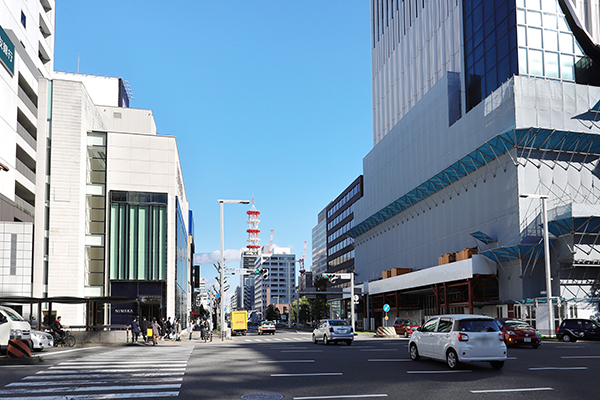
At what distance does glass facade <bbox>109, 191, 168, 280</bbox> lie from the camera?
174 feet

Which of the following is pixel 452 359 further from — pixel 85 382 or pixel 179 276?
pixel 179 276

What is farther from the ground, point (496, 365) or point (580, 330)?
point (496, 365)

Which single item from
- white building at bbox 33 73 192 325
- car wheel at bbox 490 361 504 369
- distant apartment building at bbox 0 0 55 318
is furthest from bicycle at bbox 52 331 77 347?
car wheel at bbox 490 361 504 369

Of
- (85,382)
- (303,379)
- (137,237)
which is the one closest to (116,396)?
(85,382)

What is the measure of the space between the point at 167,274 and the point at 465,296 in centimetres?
2986

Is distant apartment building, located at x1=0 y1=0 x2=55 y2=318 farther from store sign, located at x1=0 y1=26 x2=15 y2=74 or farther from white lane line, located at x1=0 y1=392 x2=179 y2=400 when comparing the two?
white lane line, located at x1=0 y1=392 x2=179 y2=400

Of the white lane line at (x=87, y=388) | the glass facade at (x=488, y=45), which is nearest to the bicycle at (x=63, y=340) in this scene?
the white lane line at (x=87, y=388)

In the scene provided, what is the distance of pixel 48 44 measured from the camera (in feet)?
190


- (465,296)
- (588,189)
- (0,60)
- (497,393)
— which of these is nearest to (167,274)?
(0,60)

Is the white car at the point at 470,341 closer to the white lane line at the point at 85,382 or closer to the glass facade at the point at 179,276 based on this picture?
the white lane line at the point at 85,382

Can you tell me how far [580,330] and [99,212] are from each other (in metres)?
41.9

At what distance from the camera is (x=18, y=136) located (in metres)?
45.2

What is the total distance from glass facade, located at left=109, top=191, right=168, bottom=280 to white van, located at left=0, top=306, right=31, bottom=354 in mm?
30339

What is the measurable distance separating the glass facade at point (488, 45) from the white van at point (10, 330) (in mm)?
43855
